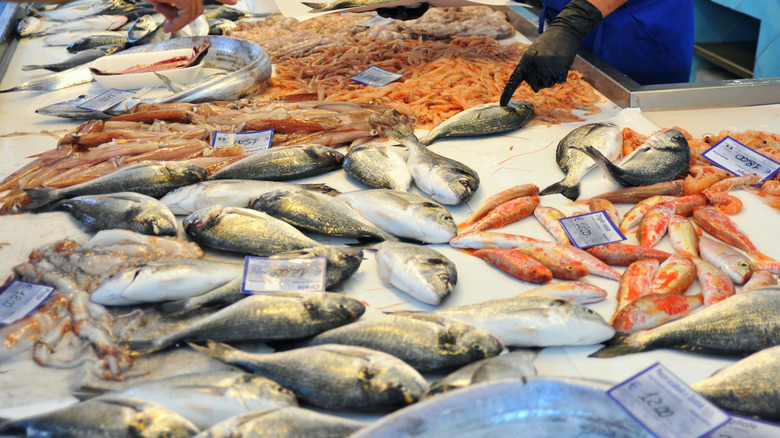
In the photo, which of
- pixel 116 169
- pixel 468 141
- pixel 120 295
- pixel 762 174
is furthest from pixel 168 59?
pixel 762 174

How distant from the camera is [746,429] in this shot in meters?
1.40

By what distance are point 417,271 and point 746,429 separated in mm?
1084

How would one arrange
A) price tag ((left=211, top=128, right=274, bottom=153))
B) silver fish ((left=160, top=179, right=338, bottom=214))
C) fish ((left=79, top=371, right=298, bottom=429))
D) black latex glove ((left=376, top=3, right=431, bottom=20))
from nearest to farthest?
fish ((left=79, top=371, right=298, bottom=429)) → silver fish ((left=160, top=179, right=338, bottom=214)) → price tag ((left=211, top=128, right=274, bottom=153)) → black latex glove ((left=376, top=3, right=431, bottom=20))

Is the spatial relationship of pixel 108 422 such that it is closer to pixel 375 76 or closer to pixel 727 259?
pixel 727 259

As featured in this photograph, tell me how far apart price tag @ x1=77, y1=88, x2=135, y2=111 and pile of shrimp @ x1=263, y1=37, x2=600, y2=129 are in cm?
101

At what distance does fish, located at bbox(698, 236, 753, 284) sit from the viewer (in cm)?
214

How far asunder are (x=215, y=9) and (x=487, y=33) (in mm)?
3058

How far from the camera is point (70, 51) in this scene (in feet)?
18.0

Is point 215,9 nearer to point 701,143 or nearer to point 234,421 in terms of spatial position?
point 701,143

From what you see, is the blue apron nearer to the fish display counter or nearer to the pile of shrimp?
the pile of shrimp

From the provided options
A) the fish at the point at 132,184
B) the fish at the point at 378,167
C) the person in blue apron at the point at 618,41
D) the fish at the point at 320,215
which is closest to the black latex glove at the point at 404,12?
the person in blue apron at the point at 618,41

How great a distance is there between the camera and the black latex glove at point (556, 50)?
3322 mm

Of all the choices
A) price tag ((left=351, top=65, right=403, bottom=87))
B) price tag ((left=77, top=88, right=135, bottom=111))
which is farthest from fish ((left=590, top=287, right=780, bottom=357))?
price tag ((left=77, top=88, right=135, bottom=111))

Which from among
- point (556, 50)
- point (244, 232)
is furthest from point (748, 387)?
point (556, 50)
